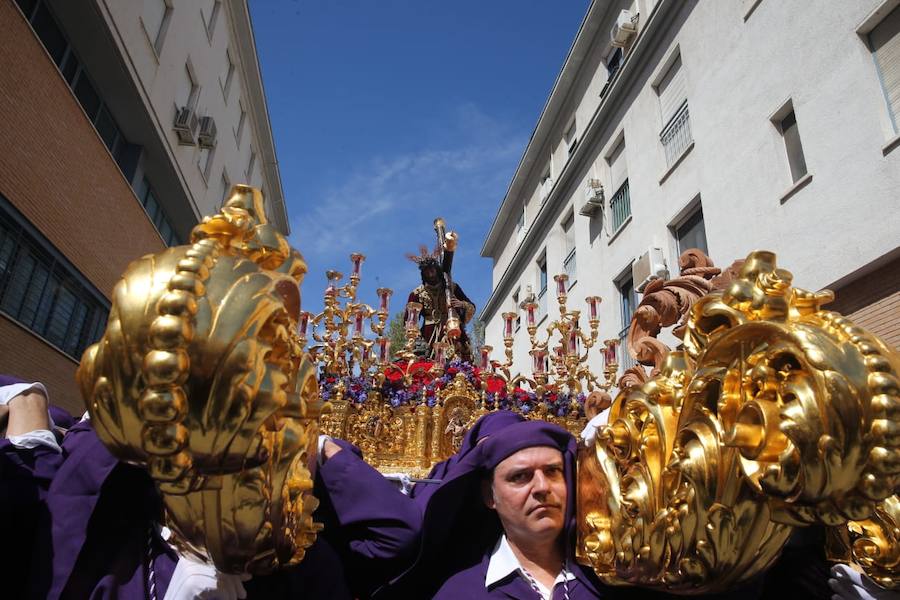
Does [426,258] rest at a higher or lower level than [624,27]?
lower

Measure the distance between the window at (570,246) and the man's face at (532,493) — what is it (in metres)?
11.4

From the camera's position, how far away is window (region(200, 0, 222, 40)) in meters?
12.8

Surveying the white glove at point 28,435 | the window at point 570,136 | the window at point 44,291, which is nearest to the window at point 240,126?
the window at point 44,291

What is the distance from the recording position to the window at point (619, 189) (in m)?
10.7

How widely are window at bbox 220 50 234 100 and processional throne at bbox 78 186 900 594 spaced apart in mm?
15333

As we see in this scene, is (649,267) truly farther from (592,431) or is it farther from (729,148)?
(592,431)

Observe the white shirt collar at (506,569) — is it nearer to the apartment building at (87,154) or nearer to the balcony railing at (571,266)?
the apartment building at (87,154)

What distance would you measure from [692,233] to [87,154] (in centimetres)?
894

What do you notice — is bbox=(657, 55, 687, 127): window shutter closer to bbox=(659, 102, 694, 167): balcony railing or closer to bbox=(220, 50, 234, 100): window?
bbox=(659, 102, 694, 167): balcony railing

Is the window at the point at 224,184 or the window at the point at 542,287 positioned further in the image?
the window at the point at 224,184

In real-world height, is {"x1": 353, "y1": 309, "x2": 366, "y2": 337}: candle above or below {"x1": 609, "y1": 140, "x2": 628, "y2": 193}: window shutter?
below

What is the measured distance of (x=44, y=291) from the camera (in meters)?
7.88

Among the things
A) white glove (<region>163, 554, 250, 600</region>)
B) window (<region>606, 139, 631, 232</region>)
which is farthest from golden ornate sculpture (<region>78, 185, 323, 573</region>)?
window (<region>606, 139, 631, 232</region>)

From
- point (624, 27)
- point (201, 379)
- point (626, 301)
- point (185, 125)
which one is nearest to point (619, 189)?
point (626, 301)
